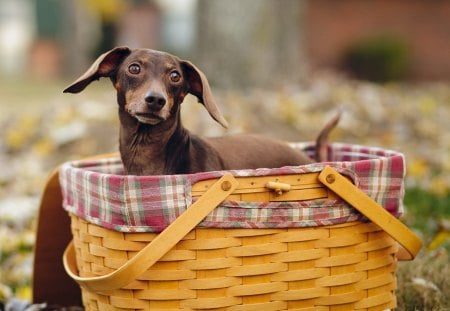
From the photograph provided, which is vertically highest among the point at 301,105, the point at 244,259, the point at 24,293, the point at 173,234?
the point at 173,234

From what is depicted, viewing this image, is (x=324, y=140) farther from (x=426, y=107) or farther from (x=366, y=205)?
(x=426, y=107)

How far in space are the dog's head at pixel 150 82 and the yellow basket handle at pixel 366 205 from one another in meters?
0.36

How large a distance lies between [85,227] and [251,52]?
17.8ft

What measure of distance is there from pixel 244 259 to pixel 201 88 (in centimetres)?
59

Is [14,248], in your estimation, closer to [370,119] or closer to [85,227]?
[85,227]

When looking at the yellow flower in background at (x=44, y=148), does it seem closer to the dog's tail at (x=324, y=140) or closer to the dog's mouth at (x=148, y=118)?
the dog's tail at (x=324, y=140)

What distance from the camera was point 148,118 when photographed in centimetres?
242

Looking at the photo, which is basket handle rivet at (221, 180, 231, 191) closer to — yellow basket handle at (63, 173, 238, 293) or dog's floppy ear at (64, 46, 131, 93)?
yellow basket handle at (63, 173, 238, 293)

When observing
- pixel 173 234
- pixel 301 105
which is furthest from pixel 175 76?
pixel 301 105

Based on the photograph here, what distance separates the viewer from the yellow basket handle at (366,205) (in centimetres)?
236

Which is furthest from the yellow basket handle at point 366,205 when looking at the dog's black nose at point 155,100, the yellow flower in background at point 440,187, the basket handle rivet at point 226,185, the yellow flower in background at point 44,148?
the yellow flower in background at point 44,148

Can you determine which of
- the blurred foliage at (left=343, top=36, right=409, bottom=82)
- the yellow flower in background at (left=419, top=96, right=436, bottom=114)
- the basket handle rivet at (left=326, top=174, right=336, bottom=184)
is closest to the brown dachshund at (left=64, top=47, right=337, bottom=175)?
the basket handle rivet at (left=326, top=174, right=336, bottom=184)

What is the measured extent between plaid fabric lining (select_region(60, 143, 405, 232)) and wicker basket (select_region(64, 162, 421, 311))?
0.03 m

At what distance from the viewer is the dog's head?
2.40 meters
